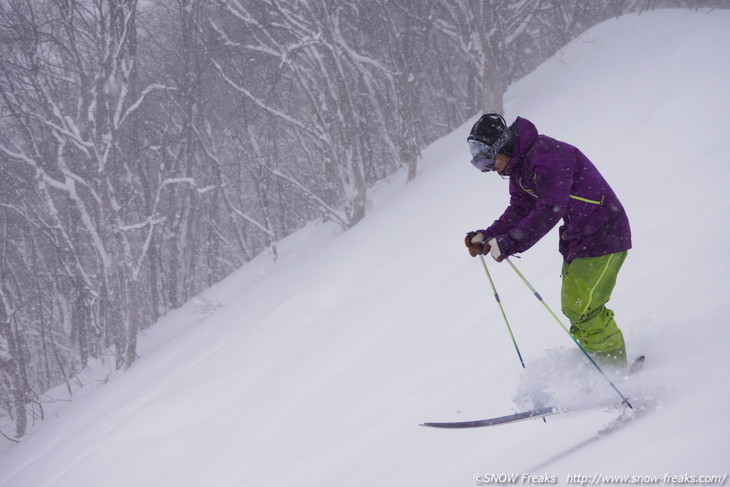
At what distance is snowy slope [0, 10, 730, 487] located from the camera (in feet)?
9.66

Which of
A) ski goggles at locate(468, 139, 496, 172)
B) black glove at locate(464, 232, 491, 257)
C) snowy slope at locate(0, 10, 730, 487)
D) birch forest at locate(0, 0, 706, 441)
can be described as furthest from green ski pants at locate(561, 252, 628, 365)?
birch forest at locate(0, 0, 706, 441)

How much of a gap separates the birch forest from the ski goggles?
A: 28.0 ft

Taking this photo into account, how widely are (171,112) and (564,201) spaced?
55.0 ft

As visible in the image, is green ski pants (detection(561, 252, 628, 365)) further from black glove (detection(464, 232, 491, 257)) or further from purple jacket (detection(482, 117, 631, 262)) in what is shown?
black glove (detection(464, 232, 491, 257))

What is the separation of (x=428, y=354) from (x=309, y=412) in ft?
4.24

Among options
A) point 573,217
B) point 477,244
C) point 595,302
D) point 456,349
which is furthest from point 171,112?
point 595,302

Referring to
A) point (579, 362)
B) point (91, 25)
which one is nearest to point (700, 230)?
point (579, 362)

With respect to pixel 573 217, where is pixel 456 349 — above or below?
below

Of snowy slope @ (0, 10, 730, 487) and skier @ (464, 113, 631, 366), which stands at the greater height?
skier @ (464, 113, 631, 366)

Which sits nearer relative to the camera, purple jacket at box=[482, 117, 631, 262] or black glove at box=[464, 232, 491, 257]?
purple jacket at box=[482, 117, 631, 262]

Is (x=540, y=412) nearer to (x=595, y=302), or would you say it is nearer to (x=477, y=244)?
(x=595, y=302)

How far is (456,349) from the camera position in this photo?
15.6 ft

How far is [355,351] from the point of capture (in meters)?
5.70

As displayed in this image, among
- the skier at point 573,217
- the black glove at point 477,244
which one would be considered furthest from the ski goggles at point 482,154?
the black glove at point 477,244
